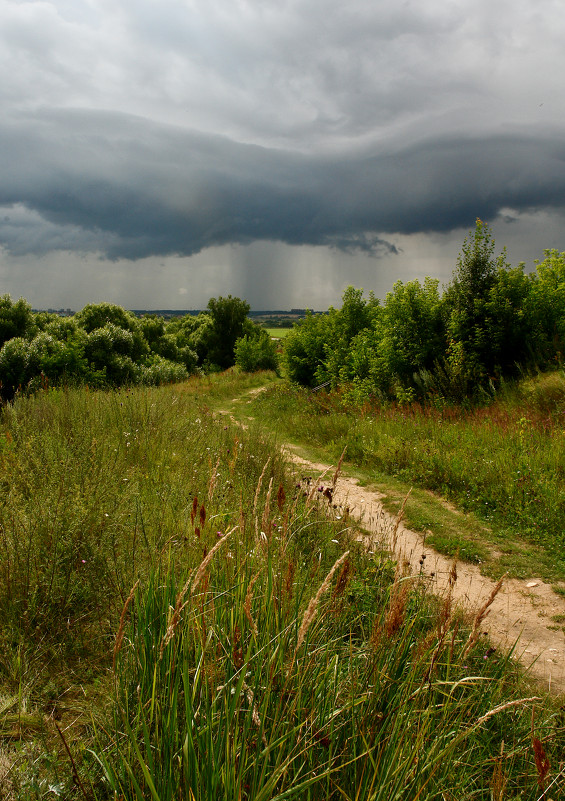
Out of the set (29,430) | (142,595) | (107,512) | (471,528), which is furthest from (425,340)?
(142,595)

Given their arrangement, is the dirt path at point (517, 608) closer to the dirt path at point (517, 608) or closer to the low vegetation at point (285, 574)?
the dirt path at point (517, 608)

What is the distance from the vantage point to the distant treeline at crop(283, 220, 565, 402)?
43.6 ft

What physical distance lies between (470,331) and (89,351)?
15756mm

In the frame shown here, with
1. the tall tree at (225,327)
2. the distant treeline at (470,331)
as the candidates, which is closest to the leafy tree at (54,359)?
the distant treeline at (470,331)

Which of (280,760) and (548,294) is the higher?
(548,294)

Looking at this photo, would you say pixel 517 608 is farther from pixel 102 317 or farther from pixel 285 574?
pixel 102 317

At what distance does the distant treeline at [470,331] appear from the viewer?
13.3 meters

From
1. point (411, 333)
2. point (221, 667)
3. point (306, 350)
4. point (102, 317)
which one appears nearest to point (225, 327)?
point (102, 317)

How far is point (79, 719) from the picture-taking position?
2229mm

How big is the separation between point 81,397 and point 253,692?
9.10m

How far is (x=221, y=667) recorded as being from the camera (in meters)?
1.90

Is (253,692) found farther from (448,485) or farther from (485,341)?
(485,341)

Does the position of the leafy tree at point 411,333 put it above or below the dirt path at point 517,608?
above

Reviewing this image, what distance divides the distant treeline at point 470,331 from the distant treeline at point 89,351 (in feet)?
32.2
